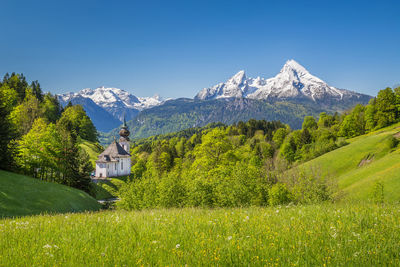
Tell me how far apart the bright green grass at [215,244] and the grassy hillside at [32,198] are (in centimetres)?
2659

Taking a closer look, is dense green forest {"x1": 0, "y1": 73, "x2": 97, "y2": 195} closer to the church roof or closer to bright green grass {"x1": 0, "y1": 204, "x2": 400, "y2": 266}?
the church roof

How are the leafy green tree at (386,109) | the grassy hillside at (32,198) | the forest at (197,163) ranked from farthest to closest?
the leafy green tree at (386,109), the grassy hillside at (32,198), the forest at (197,163)

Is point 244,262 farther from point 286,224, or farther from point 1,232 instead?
point 1,232

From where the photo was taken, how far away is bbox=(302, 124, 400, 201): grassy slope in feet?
137

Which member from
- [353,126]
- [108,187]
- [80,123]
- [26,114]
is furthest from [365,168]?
[80,123]

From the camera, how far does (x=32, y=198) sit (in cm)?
3350

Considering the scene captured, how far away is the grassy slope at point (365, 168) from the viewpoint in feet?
137

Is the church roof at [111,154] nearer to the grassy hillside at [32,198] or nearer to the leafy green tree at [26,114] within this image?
A: the leafy green tree at [26,114]

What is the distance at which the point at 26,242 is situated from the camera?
253 inches

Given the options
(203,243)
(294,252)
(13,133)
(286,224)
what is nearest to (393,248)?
(294,252)

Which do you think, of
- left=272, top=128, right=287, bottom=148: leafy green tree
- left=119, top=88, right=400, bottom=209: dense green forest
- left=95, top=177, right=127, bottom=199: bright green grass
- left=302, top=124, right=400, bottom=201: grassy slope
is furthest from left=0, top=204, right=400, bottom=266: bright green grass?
left=272, top=128, right=287, bottom=148: leafy green tree

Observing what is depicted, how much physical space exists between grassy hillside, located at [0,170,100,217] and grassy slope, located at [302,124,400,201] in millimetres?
36632

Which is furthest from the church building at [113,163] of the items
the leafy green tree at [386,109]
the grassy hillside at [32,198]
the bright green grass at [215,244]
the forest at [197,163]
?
the leafy green tree at [386,109]

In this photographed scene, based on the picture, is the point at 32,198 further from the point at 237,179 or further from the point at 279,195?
the point at 279,195
